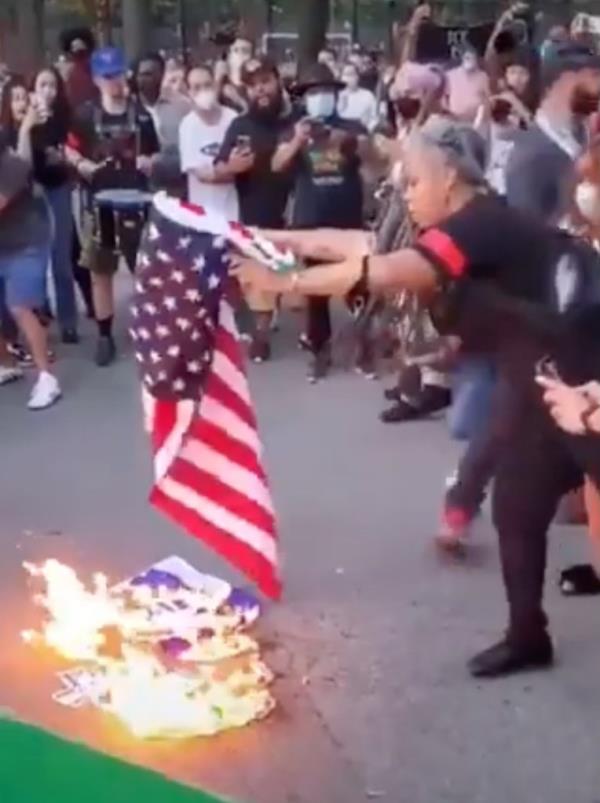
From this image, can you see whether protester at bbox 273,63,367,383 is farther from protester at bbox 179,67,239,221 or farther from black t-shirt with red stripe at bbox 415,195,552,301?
black t-shirt with red stripe at bbox 415,195,552,301

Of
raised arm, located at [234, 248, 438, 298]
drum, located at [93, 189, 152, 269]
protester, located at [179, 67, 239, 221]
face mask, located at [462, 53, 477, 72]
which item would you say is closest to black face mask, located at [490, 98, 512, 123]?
face mask, located at [462, 53, 477, 72]

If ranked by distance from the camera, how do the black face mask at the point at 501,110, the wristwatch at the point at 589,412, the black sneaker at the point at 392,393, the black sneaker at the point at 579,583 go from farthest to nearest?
the black face mask at the point at 501,110 < the black sneaker at the point at 392,393 < the black sneaker at the point at 579,583 < the wristwatch at the point at 589,412

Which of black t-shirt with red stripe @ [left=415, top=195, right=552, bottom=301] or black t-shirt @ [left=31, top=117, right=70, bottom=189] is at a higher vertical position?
black t-shirt with red stripe @ [left=415, top=195, right=552, bottom=301]

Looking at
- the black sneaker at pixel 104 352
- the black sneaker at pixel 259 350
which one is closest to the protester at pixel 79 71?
the black sneaker at pixel 104 352

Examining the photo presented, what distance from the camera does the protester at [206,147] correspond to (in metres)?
10.3

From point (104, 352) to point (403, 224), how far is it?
9.61ft

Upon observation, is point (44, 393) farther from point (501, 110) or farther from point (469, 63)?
point (469, 63)

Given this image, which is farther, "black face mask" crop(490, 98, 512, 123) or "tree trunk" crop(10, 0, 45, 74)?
"tree trunk" crop(10, 0, 45, 74)

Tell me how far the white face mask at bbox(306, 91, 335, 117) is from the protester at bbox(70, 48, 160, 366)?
3.76 feet

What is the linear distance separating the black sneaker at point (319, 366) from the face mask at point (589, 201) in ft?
14.7

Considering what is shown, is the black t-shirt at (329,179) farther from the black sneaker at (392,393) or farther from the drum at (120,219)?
the black sneaker at (392,393)

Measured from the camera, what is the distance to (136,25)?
24078 mm

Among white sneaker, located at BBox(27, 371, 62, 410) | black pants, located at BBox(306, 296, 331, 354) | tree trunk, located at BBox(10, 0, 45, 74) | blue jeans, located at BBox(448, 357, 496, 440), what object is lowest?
tree trunk, located at BBox(10, 0, 45, 74)

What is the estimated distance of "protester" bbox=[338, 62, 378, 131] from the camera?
11.4 m
